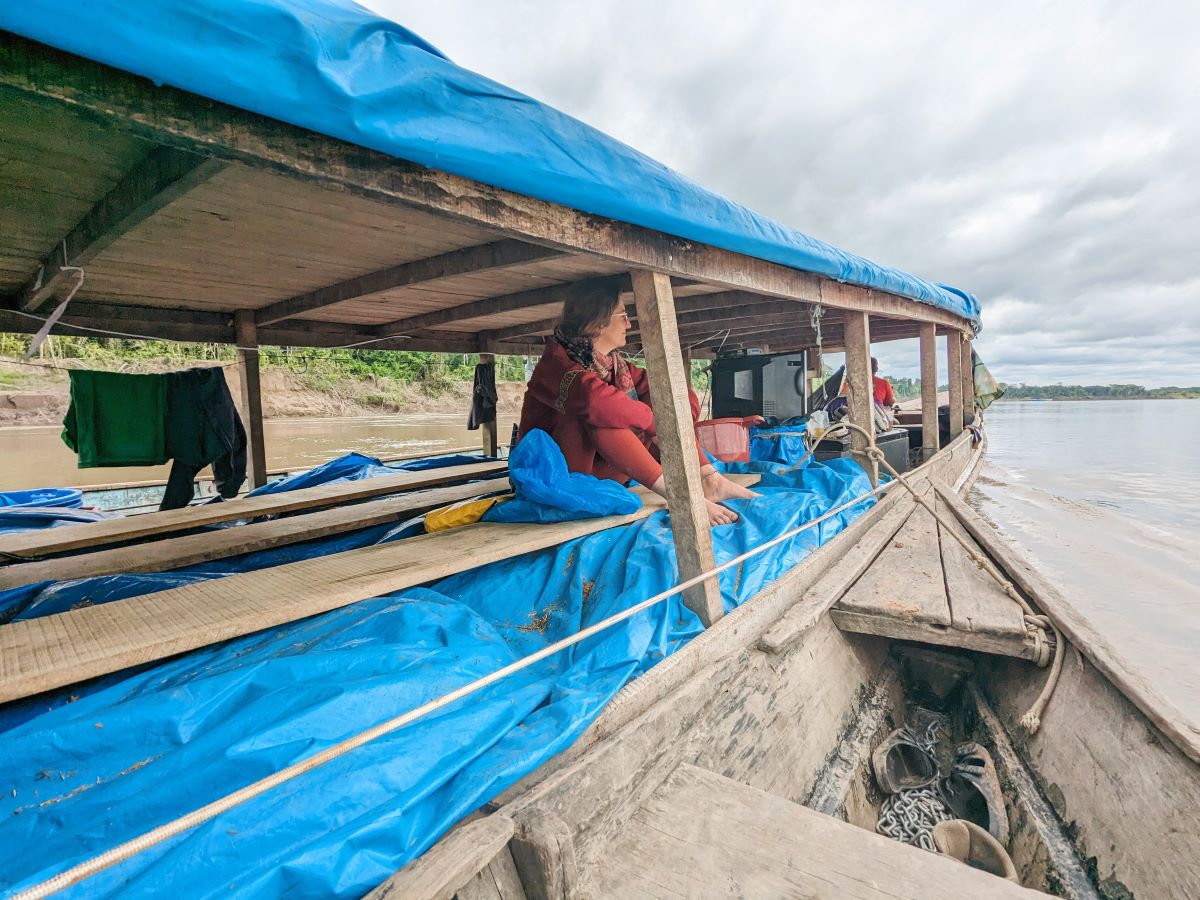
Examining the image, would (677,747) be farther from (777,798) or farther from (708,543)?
(708,543)

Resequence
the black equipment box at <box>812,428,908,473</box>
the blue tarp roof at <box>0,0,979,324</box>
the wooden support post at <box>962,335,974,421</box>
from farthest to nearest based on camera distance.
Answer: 1. the wooden support post at <box>962,335,974,421</box>
2. the black equipment box at <box>812,428,908,473</box>
3. the blue tarp roof at <box>0,0,979,324</box>

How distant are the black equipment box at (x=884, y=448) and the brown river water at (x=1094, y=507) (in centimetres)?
207

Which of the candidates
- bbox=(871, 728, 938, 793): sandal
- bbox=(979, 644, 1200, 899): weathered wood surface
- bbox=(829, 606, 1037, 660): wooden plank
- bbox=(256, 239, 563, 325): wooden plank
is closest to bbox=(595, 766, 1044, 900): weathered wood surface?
bbox=(979, 644, 1200, 899): weathered wood surface

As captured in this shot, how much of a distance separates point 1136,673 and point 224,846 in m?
2.58

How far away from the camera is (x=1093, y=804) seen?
5.42ft

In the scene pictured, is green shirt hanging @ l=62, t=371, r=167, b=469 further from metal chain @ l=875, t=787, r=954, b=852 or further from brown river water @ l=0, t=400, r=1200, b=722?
metal chain @ l=875, t=787, r=954, b=852

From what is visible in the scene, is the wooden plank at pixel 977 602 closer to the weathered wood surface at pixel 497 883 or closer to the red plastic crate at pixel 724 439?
the red plastic crate at pixel 724 439

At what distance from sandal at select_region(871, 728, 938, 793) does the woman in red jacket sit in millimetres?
1142

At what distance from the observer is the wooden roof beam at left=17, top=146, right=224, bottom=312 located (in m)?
1.31

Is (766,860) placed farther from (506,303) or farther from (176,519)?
(176,519)

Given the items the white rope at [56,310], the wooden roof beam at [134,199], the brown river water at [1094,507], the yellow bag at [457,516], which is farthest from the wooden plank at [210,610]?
the brown river water at [1094,507]

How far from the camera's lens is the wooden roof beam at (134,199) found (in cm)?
131

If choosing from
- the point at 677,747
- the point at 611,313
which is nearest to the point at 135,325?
A: the point at 611,313

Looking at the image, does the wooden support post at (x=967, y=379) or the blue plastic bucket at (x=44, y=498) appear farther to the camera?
the wooden support post at (x=967, y=379)
